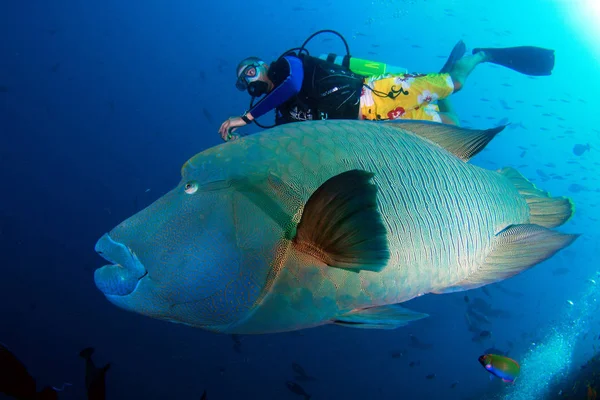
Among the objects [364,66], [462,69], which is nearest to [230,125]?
[364,66]

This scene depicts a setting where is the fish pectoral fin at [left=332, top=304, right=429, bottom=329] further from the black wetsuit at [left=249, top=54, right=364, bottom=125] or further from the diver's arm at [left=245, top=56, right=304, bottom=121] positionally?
the black wetsuit at [left=249, top=54, right=364, bottom=125]

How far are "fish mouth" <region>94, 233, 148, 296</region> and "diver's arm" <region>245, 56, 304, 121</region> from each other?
2.47 meters

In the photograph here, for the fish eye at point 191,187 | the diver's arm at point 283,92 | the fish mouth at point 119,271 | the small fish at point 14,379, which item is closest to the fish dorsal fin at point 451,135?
the fish eye at point 191,187

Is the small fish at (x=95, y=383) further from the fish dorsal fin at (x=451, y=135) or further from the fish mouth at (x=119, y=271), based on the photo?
the fish dorsal fin at (x=451, y=135)

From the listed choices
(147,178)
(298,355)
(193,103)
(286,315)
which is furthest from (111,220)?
(286,315)

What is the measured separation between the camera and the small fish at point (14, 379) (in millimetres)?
2238

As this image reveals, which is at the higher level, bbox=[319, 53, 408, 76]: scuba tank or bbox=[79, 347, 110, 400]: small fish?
bbox=[319, 53, 408, 76]: scuba tank

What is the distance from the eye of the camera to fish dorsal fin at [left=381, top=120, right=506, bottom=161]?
160 centimetres

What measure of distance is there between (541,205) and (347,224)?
1750 mm

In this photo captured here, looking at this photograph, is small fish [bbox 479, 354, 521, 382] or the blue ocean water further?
the blue ocean water

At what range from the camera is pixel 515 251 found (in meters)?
1.65

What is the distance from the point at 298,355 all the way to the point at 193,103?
105ft

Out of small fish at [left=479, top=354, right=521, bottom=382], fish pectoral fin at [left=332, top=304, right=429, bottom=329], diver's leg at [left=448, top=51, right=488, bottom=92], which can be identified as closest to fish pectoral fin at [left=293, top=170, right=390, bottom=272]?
fish pectoral fin at [left=332, top=304, right=429, bottom=329]

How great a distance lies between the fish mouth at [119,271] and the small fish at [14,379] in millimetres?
2022
